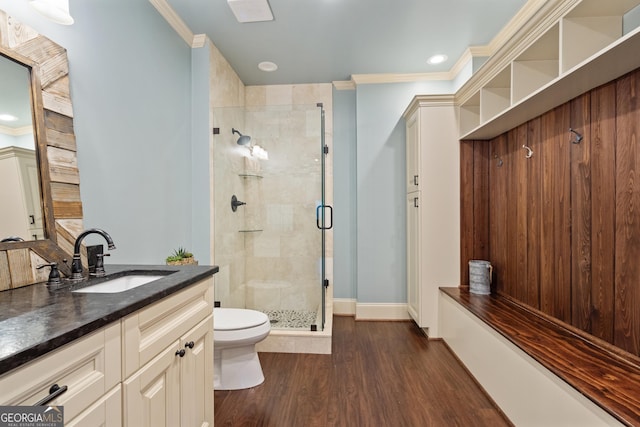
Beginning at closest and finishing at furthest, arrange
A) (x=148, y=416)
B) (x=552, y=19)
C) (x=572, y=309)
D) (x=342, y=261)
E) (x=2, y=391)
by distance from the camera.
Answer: (x=2, y=391) < (x=148, y=416) < (x=552, y=19) < (x=572, y=309) < (x=342, y=261)

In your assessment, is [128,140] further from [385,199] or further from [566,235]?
[566,235]

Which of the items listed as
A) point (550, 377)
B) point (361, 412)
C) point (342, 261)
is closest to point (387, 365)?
point (361, 412)

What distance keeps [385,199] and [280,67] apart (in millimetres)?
1743

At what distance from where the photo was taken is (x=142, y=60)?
6.59ft

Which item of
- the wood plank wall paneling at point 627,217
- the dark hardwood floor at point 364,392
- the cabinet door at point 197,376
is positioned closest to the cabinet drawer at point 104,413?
the cabinet door at point 197,376

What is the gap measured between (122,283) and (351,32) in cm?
243

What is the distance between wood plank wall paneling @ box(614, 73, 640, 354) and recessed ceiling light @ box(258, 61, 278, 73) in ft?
8.67

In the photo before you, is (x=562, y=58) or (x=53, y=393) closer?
(x=53, y=393)

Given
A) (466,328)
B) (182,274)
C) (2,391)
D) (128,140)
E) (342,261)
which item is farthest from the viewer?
(342,261)

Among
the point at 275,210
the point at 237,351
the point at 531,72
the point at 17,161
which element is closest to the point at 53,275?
the point at 17,161

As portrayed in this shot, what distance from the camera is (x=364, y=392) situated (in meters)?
1.96

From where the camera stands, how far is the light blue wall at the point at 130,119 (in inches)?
60.9

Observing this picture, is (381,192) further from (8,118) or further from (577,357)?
(8,118)

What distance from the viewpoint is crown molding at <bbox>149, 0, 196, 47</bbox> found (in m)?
2.14
